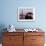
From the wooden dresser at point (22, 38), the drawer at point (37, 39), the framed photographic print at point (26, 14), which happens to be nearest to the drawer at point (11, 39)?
the wooden dresser at point (22, 38)

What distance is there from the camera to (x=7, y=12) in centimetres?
430

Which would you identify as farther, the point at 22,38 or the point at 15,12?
the point at 15,12

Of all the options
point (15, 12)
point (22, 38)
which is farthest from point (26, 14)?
point (22, 38)

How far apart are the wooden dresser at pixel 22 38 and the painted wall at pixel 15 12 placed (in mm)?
569

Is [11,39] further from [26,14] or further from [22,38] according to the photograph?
[26,14]

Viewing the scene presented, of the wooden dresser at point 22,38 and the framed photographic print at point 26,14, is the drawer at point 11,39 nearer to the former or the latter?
the wooden dresser at point 22,38

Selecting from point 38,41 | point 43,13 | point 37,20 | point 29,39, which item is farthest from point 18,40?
point 43,13

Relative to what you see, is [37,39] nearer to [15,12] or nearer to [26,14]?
[26,14]

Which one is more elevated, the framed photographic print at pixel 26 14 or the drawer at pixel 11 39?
the framed photographic print at pixel 26 14

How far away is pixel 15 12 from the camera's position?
430cm

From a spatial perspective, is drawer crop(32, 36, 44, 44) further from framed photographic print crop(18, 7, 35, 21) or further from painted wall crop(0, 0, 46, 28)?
framed photographic print crop(18, 7, 35, 21)

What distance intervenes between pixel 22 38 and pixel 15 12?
3.15ft

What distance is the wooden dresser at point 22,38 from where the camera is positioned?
382cm

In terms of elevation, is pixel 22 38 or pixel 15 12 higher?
pixel 15 12
